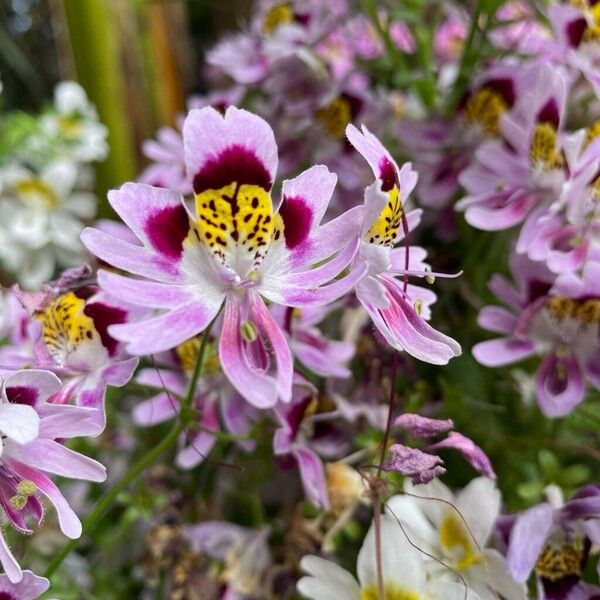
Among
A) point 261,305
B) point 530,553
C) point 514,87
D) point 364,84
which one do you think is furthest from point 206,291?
point 364,84

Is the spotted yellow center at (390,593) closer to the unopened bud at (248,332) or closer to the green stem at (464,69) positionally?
the unopened bud at (248,332)

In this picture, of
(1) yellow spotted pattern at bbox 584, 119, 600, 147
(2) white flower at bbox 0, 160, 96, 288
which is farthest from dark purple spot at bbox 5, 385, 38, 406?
(2) white flower at bbox 0, 160, 96, 288

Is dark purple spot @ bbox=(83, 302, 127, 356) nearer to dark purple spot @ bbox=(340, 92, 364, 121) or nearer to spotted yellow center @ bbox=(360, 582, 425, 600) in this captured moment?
spotted yellow center @ bbox=(360, 582, 425, 600)

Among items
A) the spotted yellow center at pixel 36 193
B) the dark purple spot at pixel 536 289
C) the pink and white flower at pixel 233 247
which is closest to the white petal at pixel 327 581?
the pink and white flower at pixel 233 247

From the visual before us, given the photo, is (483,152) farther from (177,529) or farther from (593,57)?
(177,529)

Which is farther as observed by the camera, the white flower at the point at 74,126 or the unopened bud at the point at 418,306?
the white flower at the point at 74,126

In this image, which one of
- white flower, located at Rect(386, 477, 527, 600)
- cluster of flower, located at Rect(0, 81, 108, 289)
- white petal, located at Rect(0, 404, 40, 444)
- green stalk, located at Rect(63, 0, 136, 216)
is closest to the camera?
white petal, located at Rect(0, 404, 40, 444)
